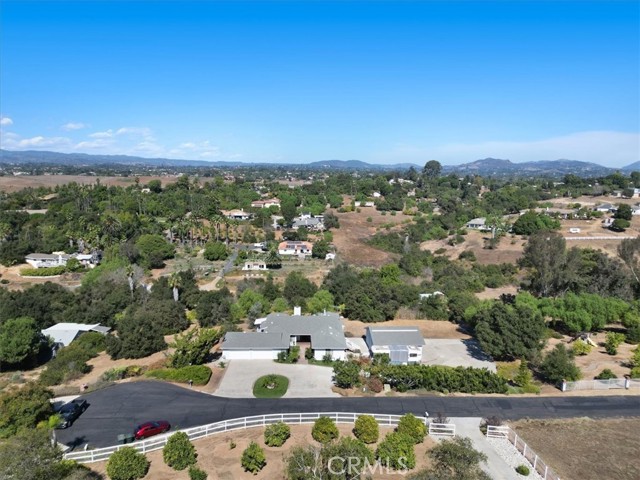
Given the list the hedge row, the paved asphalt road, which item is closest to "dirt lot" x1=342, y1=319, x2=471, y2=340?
the hedge row

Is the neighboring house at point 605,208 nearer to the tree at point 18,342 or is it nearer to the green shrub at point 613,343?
the green shrub at point 613,343

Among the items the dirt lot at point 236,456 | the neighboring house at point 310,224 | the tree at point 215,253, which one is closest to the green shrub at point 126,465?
the dirt lot at point 236,456

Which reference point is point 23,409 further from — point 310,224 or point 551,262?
point 310,224

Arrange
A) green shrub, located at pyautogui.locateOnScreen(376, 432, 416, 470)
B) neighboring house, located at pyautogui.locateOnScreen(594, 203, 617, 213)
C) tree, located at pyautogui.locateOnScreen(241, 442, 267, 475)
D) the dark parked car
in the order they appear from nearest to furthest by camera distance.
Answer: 1. tree, located at pyautogui.locateOnScreen(241, 442, 267, 475)
2. green shrub, located at pyautogui.locateOnScreen(376, 432, 416, 470)
3. the dark parked car
4. neighboring house, located at pyautogui.locateOnScreen(594, 203, 617, 213)

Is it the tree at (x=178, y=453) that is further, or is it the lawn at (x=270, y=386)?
the lawn at (x=270, y=386)

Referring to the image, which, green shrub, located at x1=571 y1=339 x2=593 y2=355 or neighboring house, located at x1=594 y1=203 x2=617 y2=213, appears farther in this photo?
neighboring house, located at x1=594 y1=203 x2=617 y2=213

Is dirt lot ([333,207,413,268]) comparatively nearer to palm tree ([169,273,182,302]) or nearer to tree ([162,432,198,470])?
palm tree ([169,273,182,302])

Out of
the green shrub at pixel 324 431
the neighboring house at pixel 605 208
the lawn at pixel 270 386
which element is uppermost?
the neighboring house at pixel 605 208
